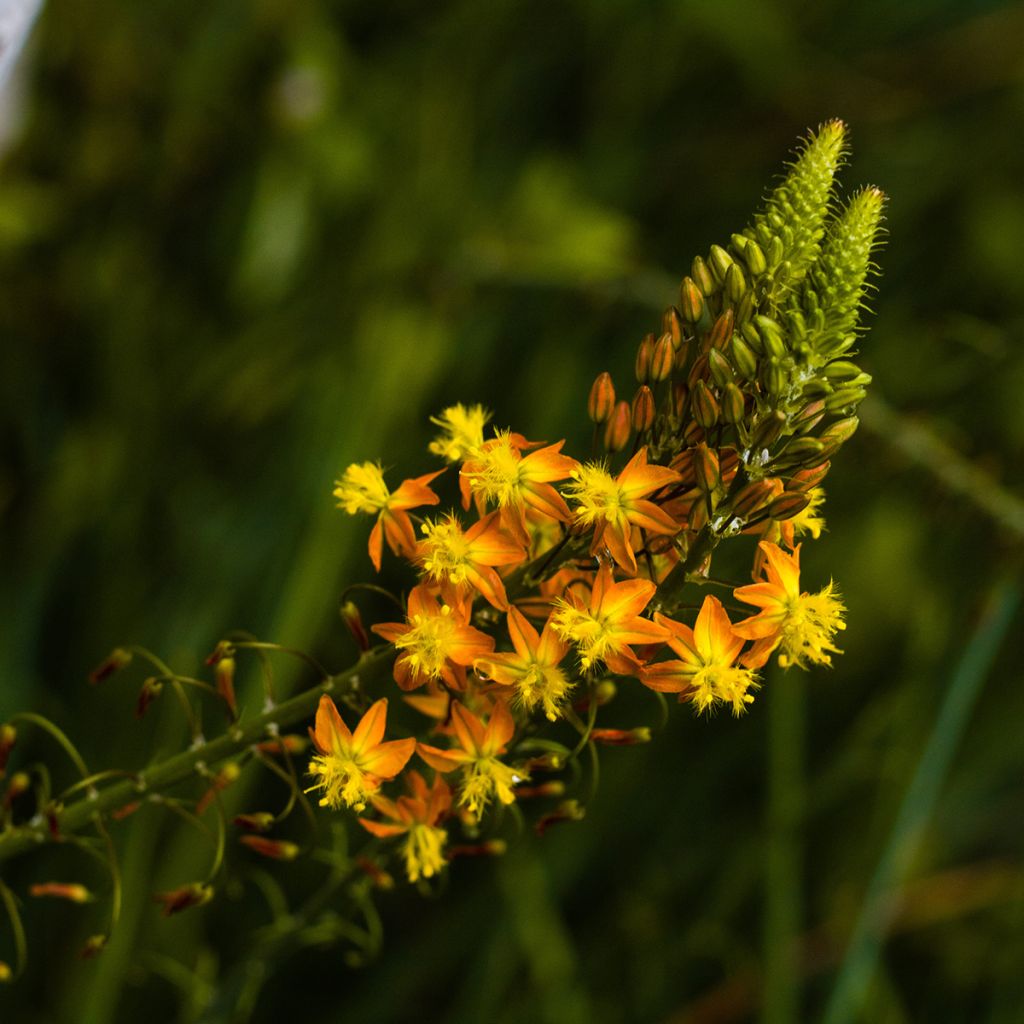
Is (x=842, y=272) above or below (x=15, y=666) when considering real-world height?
above

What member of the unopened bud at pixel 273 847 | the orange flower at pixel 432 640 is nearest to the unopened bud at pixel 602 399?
the orange flower at pixel 432 640

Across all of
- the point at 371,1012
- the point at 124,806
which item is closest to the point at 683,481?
the point at 124,806

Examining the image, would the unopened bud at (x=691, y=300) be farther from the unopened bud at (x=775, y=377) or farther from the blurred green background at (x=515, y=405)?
the blurred green background at (x=515, y=405)

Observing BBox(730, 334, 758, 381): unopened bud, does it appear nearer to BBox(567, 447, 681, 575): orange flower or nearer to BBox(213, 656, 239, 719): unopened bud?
BBox(567, 447, 681, 575): orange flower

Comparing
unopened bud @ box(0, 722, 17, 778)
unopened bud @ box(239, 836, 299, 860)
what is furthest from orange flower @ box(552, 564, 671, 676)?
unopened bud @ box(0, 722, 17, 778)

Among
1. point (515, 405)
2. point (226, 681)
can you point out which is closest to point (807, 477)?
point (226, 681)

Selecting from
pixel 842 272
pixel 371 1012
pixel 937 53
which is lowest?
pixel 371 1012

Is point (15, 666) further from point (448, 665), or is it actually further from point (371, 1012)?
point (448, 665)
